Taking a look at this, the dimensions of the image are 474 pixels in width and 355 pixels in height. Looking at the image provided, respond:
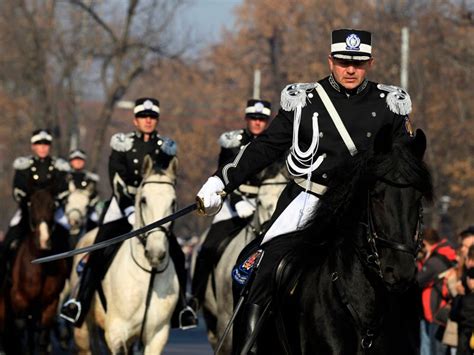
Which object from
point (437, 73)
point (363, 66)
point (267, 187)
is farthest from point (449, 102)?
point (363, 66)

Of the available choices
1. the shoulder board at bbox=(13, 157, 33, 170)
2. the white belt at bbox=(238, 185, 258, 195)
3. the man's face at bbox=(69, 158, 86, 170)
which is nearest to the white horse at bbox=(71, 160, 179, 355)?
the white belt at bbox=(238, 185, 258, 195)

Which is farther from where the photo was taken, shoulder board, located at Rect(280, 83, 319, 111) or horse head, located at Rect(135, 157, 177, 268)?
horse head, located at Rect(135, 157, 177, 268)

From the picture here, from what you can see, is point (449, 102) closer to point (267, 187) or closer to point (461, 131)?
point (461, 131)

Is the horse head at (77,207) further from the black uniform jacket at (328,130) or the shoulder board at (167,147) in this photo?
the black uniform jacket at (328,130)

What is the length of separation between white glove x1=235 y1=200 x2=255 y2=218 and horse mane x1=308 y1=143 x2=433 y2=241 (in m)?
6.70

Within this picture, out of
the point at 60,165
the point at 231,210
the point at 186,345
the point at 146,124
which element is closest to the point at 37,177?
the point at 60,165

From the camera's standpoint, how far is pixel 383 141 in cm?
852

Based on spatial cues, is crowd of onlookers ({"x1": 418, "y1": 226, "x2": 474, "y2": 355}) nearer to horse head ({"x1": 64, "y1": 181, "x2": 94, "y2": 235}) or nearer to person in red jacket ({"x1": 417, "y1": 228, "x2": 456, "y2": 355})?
person in red jacket ({"x1": 417, "y1": 228, "x2": 456, "y2": 355})

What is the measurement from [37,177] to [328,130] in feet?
35.1

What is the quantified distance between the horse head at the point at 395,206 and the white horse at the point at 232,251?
6505 mm

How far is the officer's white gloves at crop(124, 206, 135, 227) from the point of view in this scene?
49.1 feet

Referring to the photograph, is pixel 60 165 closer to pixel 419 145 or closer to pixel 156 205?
pixel 156 205

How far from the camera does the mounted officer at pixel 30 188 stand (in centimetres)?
1889

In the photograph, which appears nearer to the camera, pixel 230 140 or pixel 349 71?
pixel 349 71
